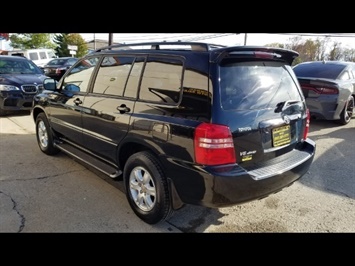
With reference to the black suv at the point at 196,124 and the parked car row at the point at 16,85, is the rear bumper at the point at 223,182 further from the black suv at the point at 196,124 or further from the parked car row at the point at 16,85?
the parked car row at the point at 16,85

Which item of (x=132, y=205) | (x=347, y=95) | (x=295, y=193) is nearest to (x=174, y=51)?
(x=132, y=205)

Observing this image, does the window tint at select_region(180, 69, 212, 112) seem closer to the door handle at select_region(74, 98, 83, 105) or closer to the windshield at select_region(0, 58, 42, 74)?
the door handle at select_region(74, 98, 83, 105)

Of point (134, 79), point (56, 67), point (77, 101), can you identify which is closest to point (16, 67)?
point (77, 101)

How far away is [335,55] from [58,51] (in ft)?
147

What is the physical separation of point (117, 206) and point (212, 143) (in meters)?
1.56

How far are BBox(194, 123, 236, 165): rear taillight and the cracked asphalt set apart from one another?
93 centimetres

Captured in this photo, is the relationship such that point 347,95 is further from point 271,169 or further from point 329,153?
point 271,169

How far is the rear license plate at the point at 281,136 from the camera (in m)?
2.77

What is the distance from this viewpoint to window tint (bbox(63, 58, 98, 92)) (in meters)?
3.86

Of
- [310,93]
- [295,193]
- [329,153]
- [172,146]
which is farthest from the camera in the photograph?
[310,93]

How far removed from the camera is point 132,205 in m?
3.15

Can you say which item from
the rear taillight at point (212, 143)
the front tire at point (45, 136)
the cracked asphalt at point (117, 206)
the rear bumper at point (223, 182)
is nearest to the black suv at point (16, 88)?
the front tire at point (45, 136)

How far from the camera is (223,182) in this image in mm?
2377
